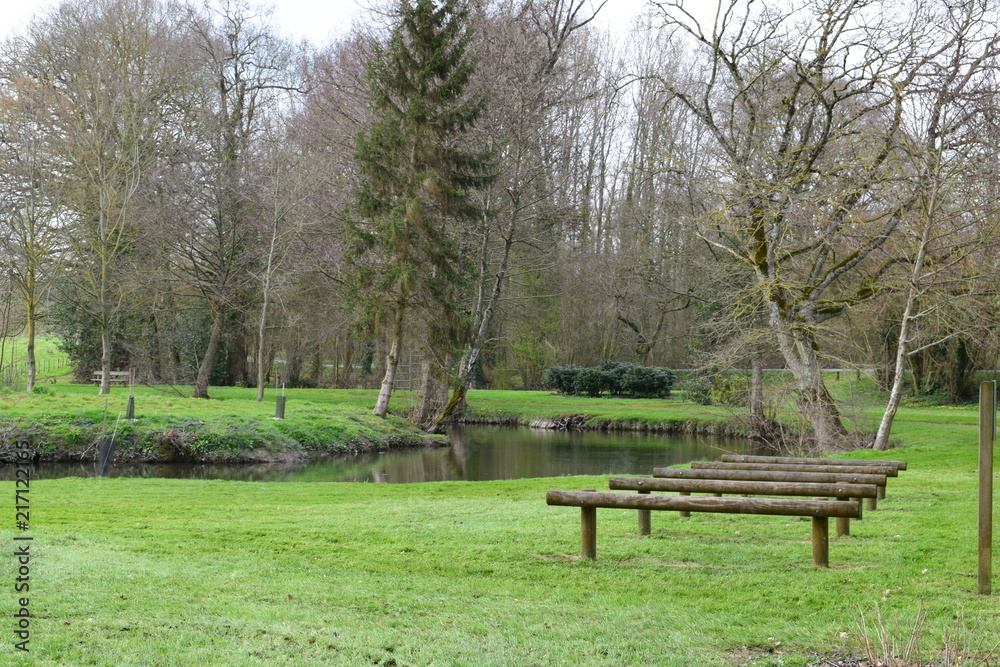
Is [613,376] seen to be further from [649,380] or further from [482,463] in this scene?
[482,463]

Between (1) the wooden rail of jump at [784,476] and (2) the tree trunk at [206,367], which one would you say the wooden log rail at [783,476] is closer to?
(1) the wooden rail of jump at [784,476]

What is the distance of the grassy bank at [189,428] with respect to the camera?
21.0m

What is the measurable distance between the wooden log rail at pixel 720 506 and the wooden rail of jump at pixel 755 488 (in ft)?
1.16

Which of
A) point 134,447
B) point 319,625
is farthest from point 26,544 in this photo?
point 134,447

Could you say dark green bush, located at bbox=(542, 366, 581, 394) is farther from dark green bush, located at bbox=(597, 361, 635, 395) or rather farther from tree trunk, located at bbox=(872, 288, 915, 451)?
tree trunk, located at bbox=(872, 288, 915, 451)

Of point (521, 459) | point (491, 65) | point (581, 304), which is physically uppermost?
point (491, 65)

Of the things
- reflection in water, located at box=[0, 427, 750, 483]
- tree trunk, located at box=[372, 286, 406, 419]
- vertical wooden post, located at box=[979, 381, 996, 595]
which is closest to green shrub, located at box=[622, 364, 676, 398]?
reflection in water, located at box=[0, 427, 750, 483]

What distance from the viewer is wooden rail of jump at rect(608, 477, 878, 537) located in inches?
285

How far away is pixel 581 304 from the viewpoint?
4362 cm

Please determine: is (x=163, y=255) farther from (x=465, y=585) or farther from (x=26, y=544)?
(x=465, y=585)

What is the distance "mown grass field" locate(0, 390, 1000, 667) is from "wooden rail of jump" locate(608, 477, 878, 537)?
496 mm

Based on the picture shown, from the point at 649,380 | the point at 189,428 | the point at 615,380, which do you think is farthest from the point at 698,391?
the point at 189,428

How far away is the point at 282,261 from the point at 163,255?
17.1ft

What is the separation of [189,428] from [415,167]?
35.0 ft
